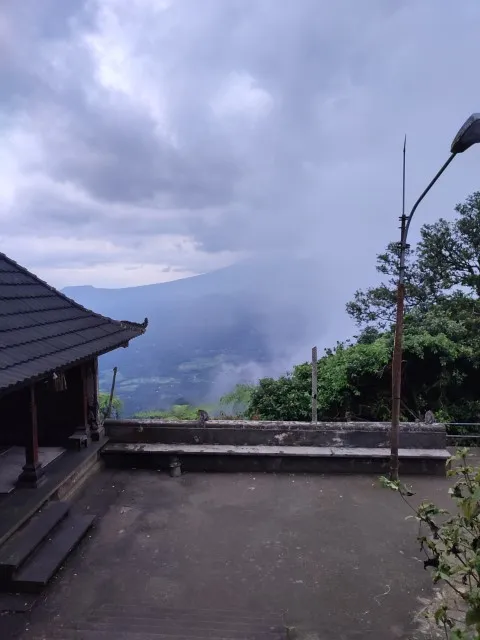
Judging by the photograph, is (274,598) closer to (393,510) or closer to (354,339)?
(393,510)

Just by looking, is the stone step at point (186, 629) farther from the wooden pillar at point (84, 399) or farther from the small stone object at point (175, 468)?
the wooden pillar at point (84, 399)

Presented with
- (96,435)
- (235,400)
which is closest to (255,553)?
(96,435)

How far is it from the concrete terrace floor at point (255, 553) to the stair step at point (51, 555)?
0.14 metres

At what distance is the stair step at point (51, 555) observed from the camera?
173 inches

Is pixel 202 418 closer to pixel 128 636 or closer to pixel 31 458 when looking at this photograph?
pixel 31 458

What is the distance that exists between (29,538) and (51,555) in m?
0.31

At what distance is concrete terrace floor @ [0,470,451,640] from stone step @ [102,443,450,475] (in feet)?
0.69

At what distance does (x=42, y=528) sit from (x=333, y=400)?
7.47m

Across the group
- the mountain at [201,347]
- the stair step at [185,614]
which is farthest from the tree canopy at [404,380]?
the mountain at [201,347]

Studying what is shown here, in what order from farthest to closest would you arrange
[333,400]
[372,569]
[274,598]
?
[333,400]
[372,569]
[274,598]

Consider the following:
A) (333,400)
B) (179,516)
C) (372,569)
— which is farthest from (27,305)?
(333,400)

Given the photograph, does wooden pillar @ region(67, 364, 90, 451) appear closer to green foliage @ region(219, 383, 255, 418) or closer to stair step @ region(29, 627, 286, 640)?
stair step @ region(29, 627, 286, 640)

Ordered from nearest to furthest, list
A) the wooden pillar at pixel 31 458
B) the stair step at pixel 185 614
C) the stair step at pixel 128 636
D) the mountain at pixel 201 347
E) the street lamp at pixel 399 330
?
the stair step at pixel 128 636 → the stair step at pixel 185 614 → the street lamp at pixel 399 330 → the wooden pillar at pixel 31 458 → the mountain at pixel 201 347

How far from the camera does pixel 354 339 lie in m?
15.5
